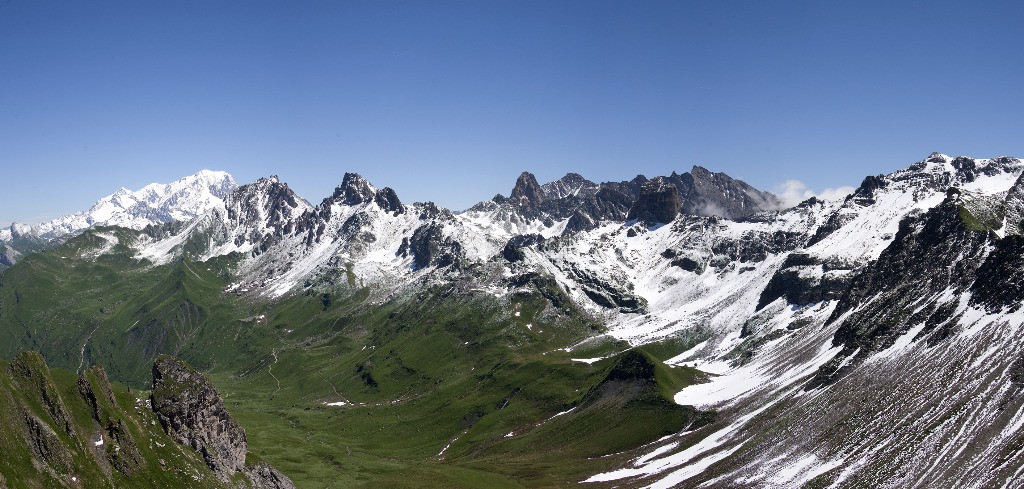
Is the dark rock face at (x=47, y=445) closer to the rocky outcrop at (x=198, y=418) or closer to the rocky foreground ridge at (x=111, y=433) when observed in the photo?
the rocky foreground ridge at (x=111, y=433)

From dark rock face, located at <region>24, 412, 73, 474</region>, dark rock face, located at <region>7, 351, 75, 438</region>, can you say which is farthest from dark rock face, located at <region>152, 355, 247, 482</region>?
dark rock face, located at <region>24, 412, 73, 474</region>

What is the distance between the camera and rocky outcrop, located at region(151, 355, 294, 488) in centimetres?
18225

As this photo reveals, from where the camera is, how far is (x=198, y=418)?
7392 inches

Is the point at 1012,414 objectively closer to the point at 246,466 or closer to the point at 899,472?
the point at 899,472

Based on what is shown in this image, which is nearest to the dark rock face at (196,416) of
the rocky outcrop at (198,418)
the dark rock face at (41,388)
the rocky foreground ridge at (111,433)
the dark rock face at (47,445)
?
the rocky outcrop at (198,418)

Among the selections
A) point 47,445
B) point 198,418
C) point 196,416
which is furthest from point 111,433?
point 198,418

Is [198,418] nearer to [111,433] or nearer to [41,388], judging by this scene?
[111,433]

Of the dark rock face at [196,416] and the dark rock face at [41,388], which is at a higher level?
the dark rock face at [41,388]

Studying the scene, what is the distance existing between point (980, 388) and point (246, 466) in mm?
196365

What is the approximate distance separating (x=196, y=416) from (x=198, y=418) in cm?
74

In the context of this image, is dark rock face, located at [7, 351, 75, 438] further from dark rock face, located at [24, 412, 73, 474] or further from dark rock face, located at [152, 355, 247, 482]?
dark rock face, located at [152, 355, 247, 482]

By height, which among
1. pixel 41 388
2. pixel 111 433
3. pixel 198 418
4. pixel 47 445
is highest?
pixel 41 388

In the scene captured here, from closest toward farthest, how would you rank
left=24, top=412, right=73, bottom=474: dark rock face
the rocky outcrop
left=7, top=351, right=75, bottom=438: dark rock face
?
left=24, top=412, right=73, bottom=474: dark rock face
left=7, top=351, right=75, bottom=438: dark rock face
the rocky outcrop

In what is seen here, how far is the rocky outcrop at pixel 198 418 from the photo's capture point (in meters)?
182
